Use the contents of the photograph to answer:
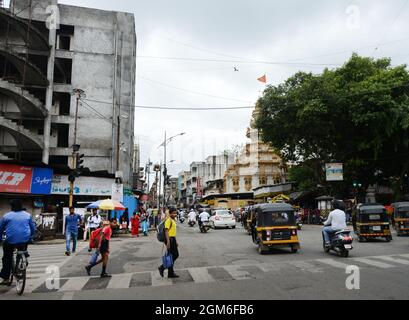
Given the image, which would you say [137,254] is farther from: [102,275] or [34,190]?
[34,190]

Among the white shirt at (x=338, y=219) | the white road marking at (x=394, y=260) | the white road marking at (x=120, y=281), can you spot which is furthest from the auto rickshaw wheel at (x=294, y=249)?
the white road marking at (x=120, y=281)

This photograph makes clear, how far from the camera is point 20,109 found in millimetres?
33094

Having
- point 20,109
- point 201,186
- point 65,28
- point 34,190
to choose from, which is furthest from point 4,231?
point 201,186

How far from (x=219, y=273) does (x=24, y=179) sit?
69.8 ft

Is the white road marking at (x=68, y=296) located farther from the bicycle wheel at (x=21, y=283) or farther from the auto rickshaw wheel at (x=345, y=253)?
the auto rickshaw wheel at (x=345, y=253)

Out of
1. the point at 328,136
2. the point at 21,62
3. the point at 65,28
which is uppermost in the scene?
the point at 65,28

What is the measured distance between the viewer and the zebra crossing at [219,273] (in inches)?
368

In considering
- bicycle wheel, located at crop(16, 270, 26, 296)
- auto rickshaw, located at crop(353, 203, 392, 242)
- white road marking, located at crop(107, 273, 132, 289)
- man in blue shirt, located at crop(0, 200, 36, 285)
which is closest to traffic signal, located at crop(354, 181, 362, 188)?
auto rickshaw, located at crop(353, 203, 392, 242)

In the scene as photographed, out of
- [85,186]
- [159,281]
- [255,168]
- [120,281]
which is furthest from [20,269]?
[255,168]

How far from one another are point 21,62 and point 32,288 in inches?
1120

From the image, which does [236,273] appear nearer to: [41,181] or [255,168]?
[41,181]

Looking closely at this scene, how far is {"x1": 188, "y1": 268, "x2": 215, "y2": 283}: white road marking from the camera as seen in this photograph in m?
9.54
